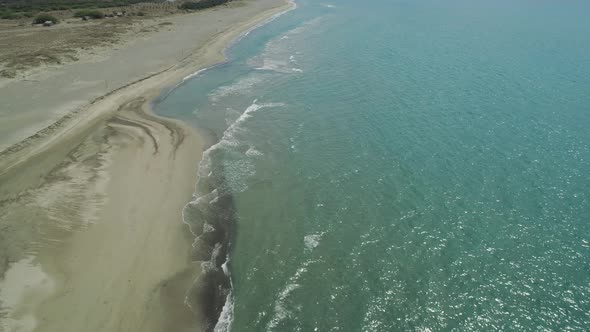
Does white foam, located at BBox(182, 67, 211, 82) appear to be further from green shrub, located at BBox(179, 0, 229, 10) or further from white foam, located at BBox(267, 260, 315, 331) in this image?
green shrub, located at BBox(179, 0, 229, 10)

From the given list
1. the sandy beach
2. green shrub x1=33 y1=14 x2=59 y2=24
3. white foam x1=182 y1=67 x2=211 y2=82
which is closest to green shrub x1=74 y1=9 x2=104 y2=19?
green shrub x1=33 y1=14 x2=59 y2=24

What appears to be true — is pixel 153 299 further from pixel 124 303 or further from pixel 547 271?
pixel 547 271

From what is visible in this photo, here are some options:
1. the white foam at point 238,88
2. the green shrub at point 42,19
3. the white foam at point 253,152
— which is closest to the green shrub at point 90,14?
the green shrub at point 42,19

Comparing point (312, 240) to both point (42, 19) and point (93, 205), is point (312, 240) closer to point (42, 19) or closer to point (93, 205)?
point (93, 205)

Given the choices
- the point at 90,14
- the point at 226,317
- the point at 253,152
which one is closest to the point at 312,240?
the point at 226,317

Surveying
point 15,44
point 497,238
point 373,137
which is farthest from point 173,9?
point 497,238

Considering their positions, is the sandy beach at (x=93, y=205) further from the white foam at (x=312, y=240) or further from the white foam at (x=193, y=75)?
the white foam at (x=312, y=240)
